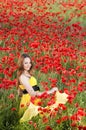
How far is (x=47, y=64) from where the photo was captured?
6.69 m

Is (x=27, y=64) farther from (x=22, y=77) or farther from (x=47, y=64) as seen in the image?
(x=47, y=64)

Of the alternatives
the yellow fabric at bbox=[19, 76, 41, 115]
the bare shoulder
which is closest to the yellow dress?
the yellow fabric at bbox=[19, 76, 41, 115]

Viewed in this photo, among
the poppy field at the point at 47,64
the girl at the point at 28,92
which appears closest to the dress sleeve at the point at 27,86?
the girl at the point at 28,92

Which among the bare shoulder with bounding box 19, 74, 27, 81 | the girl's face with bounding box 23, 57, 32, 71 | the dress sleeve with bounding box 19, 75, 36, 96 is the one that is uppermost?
the girl's face with bounding box 23, 57, 32, 71

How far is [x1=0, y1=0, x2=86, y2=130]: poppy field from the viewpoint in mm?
4766

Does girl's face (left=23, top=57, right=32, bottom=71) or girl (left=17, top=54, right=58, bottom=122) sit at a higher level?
girl's face (left=23, top=57, right=32, bottom=71)

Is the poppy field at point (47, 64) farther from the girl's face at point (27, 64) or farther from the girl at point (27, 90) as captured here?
the girl's face at point (27, 64)

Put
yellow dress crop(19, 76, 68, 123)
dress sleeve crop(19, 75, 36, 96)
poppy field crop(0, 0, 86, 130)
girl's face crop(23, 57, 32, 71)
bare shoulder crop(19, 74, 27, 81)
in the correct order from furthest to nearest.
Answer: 1. girl's face crop(23, 57, 32, 71)
2. bare shoulder crop(19, 74, 27, 81)
3. dress sleeve crop(19, 75, 36, 96)
4. yellow dress crop(19, 76, 68, 123)
5. poppy field crop(0, 0, 86, 130)

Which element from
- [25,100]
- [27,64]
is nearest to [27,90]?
[25,100]

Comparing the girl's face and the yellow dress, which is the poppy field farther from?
the girl's face

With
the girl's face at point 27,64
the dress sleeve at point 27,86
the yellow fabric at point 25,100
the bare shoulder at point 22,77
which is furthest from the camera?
the girl's face at point 27,64

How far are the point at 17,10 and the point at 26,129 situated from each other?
766cm

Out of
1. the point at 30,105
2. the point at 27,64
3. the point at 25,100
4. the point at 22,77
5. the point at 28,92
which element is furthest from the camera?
the point at 27,64

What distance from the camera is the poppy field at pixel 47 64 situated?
4.77 m
